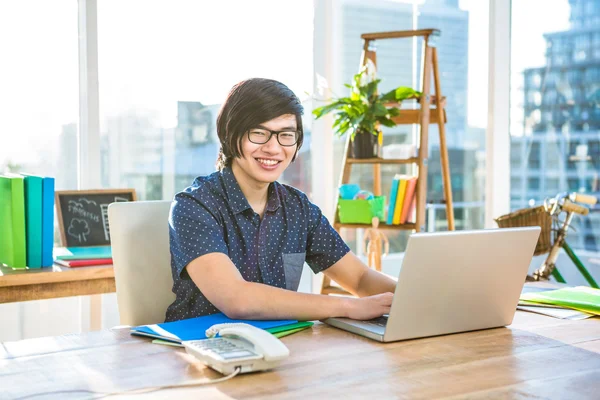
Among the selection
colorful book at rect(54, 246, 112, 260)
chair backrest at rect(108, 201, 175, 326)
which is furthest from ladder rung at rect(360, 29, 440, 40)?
chair backrest at rect(108, 201, 175, 326)

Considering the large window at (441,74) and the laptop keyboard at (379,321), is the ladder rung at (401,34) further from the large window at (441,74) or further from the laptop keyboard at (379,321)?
the laptop keyboard at (379,321)

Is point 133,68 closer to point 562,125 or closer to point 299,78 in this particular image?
point 299,78

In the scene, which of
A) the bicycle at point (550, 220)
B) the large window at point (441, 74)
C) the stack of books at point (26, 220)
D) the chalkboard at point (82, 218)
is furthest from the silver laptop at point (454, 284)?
the large window at point (441, 74)

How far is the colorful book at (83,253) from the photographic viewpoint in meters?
2.56

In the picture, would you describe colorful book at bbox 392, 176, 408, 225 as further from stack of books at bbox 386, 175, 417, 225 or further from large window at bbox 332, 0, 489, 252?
large window at bbox 332, 0, 489, 252

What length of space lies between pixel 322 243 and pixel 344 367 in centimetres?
75

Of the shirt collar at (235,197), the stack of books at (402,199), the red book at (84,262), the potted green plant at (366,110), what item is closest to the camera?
the shirt collar at (235,197)

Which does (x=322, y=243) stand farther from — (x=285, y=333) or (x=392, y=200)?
(x=392, y=200)

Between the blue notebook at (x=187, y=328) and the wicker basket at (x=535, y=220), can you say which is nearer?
the blue notebook at (x=187, y=328)

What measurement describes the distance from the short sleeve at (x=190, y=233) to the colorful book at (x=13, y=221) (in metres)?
0.86

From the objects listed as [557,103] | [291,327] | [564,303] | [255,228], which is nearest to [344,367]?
[291,327]

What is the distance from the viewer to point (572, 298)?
182cm

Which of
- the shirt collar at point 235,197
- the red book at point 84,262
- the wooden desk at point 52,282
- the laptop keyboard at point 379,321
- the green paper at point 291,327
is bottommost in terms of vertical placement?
the wooden desk at point 52,282

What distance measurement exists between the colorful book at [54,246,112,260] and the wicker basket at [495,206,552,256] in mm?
1686
